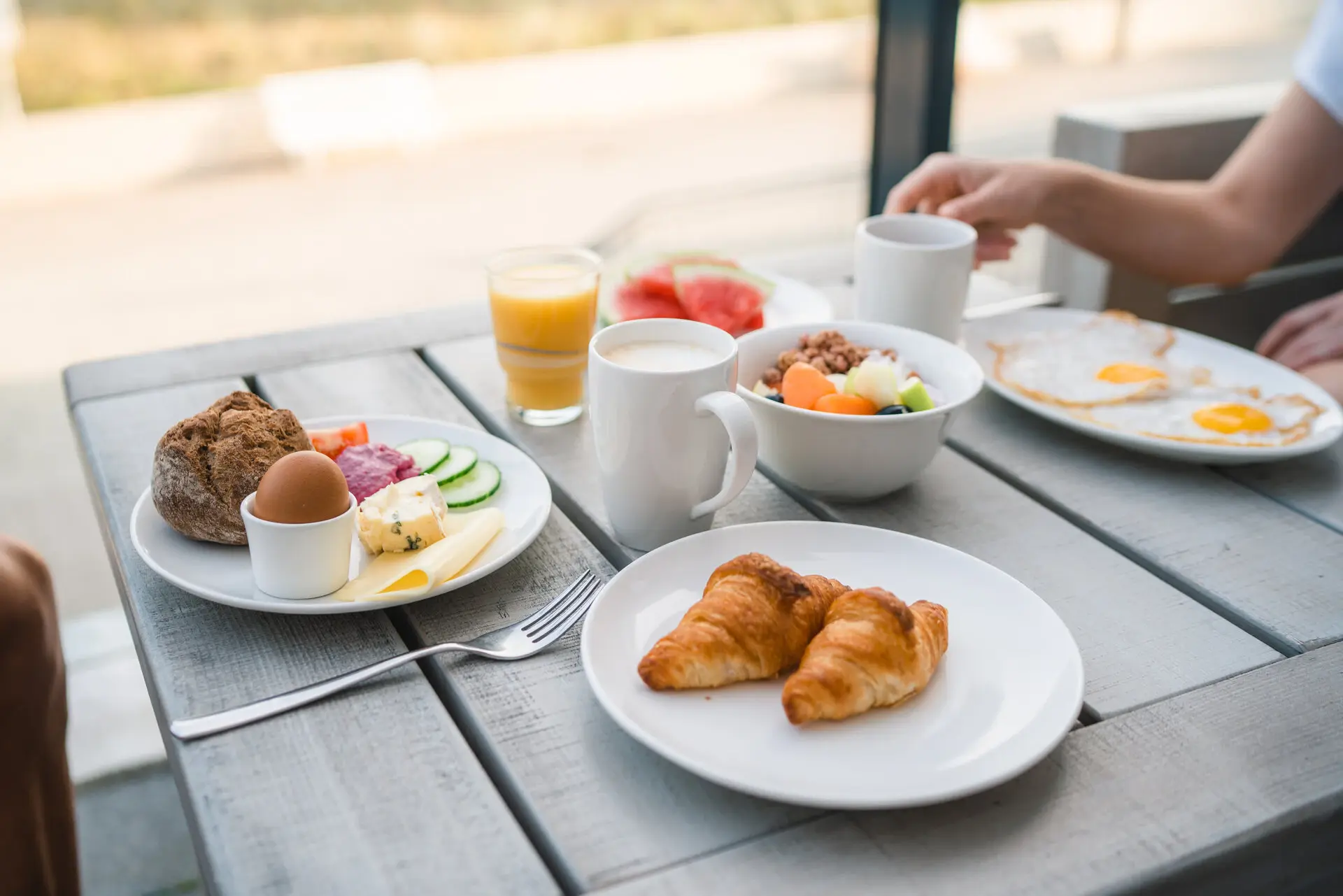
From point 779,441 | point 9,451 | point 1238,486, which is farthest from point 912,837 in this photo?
point 9,451

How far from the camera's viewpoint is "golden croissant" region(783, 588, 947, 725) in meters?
0.63

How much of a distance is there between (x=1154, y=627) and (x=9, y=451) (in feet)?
11.6

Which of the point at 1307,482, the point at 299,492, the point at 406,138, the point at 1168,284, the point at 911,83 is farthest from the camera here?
the point at 406,138

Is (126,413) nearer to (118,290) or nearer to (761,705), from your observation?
(761,705)

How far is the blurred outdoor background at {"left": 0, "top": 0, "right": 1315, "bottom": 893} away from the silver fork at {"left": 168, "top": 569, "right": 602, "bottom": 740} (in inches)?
70.6

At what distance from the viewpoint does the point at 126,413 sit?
1.12 metres

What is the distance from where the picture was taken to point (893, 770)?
62cm

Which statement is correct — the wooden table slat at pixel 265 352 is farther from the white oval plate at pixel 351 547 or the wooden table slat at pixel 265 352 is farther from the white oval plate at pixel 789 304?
the white oval plate at pixel 351 547

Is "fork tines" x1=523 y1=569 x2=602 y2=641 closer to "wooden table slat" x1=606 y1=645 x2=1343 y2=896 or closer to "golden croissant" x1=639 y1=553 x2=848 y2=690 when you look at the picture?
"golden croissant" x1=639 y1=553 x2=848 y2=690

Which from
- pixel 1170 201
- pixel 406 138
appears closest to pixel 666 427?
pixel 1170 201

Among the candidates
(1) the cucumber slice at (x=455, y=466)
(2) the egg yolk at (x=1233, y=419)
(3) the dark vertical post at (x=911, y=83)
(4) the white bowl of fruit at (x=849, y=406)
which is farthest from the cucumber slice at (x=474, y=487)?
(3) the dark vertical post at (x=911, y=83)

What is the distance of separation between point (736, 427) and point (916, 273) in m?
0.41

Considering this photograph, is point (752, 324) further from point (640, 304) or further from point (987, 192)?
point (987, 192)

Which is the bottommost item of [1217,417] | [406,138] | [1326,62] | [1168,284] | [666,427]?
[406,138]
